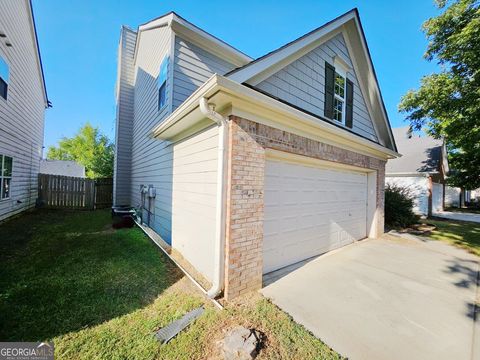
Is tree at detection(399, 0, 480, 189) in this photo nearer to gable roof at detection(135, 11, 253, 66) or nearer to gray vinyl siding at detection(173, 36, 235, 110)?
gable roof at detection(135, 11, 253, 66)

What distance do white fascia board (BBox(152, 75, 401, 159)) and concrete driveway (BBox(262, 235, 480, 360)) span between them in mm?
2916

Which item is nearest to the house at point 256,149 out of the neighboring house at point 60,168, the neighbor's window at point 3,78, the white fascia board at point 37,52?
the neighbor's window at point 3,78

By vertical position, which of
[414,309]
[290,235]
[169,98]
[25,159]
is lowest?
[414,309]

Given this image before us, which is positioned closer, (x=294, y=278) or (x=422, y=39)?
(x=294, y=278)

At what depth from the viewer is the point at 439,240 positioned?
7336 mm

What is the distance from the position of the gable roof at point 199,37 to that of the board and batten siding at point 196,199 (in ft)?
10.3

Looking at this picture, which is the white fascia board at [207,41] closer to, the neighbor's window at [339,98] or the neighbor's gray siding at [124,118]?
the neighbor's window at [339,98]

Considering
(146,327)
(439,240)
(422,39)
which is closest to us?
(146,327)

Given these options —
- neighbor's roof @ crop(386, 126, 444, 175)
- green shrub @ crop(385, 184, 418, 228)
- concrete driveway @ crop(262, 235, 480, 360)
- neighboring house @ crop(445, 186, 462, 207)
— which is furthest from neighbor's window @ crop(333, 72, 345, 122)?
neighboring house @ crop(445, 186, 462, 207)

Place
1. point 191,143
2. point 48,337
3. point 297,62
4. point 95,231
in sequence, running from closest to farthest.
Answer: point 48,337 < point 191,143 < point 297,62 < point 95,231

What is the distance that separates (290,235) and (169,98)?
4613 mm

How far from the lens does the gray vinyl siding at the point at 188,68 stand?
225 inches

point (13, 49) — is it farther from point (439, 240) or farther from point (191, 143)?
point (439, 240)

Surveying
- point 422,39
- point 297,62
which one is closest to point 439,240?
point 297,62
